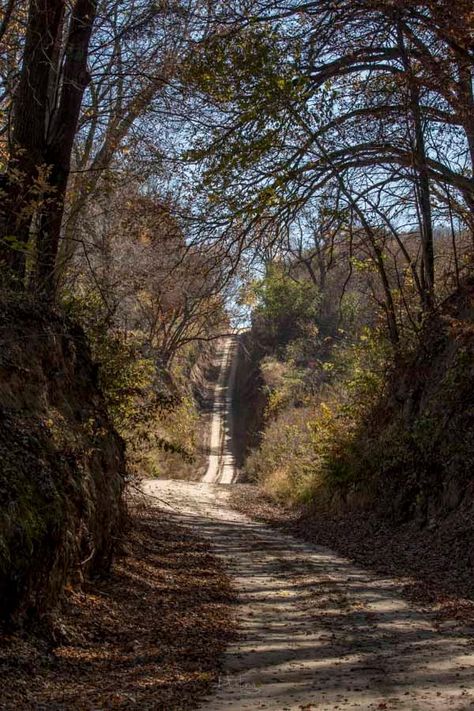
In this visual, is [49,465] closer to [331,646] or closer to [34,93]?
[331,646]

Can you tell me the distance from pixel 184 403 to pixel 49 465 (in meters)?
7.23

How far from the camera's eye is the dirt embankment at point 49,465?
195 inches

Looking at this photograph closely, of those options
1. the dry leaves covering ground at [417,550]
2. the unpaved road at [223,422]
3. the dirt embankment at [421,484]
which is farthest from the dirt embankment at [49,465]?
the unpaved road at [223,422]

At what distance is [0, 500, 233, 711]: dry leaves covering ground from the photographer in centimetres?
427

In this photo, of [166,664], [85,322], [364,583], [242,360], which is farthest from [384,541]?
[242,360]

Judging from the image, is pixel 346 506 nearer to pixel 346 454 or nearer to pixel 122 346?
pixel 346 454

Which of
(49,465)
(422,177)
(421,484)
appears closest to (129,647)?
(49,465)

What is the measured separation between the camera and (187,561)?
31.3ft

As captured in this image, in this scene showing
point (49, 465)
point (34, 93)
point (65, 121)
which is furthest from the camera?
point (65, 121)

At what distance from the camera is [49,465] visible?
5.98 m

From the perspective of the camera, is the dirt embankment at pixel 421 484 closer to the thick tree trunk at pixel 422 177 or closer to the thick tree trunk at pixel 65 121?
the thick tree trunk at pixel 422 177

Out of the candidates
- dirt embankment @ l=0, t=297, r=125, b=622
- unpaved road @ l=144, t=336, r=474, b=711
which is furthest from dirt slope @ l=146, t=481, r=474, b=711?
dirt embankment @ l=0, t=297, r=125, b=622

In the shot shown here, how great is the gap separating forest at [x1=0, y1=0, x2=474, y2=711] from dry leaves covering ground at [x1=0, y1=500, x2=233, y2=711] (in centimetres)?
3

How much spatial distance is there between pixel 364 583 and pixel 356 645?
283cm
